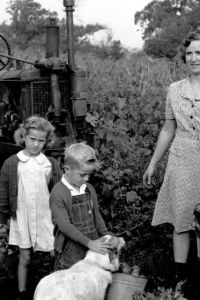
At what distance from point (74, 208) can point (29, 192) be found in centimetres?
59

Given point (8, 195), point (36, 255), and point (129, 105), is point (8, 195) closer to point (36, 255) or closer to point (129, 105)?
point (36, 255)

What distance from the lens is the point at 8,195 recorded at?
4.21 meters

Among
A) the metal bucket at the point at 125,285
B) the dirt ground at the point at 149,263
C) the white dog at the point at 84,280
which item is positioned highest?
the white dog at the point at 84,280

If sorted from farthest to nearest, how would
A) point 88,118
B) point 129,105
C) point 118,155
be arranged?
point 129,105 < point 88,118 < point 118,155

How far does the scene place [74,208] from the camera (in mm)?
3709

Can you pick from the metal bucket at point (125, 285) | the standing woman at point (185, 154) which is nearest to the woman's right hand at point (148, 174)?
the standing woman at point (185, 154)

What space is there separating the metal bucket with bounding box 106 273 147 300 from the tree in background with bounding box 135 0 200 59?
29.0 meters

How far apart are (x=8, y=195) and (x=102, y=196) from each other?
7.05 feet

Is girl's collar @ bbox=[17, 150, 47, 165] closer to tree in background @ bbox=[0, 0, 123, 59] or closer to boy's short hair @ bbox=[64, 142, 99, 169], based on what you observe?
boy's short hair @ bbox=[64, 142, 99, 169]

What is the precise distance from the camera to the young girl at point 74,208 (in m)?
3.62

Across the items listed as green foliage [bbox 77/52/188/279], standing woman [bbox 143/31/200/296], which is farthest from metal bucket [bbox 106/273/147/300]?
green foliage [bbox 77/52/188/279]

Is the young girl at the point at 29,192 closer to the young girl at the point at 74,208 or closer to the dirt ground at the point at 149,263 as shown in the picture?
the dirt ground at the point at 149,263

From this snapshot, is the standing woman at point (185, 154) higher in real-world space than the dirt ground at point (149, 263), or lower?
higher

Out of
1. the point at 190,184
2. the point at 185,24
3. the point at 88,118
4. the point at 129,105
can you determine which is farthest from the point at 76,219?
the point at 185,24
